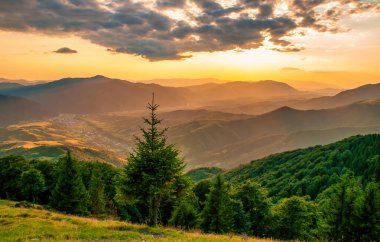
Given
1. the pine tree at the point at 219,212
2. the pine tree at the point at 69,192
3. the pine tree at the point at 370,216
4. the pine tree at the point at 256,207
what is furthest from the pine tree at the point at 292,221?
the pine tree at the point at 69,192

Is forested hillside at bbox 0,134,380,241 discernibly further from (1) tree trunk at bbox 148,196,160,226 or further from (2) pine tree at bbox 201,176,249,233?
(1) tree trunk at bbox 148,196,160,226

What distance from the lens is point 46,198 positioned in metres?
71.8

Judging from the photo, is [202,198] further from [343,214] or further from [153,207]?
[153,207]

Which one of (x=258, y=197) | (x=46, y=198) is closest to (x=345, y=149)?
(x=258, y=197)

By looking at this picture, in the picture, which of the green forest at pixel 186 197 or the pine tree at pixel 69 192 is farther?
the pine tree at pixel 69 192

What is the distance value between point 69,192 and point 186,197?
23.6 metres

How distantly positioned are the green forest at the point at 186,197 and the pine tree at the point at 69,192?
18cm

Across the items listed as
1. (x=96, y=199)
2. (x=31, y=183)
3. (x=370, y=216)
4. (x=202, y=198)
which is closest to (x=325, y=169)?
(x=202, y=198)

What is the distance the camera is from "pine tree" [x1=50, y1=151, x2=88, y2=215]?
59897 mm

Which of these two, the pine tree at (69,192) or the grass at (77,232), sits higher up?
the grass at (77,232)

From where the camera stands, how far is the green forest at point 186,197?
36.8 metres

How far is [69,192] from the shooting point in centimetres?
6044

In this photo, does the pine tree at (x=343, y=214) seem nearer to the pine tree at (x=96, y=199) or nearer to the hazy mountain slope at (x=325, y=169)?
the hazy mountain slope at (x=325, y=169)

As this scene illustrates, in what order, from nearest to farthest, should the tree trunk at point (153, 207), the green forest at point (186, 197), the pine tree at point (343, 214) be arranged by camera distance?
1. the tree trunk at point (153, 207)
2. the green forest at point (186, 197)
3. the pine tree at point (343, 214)
